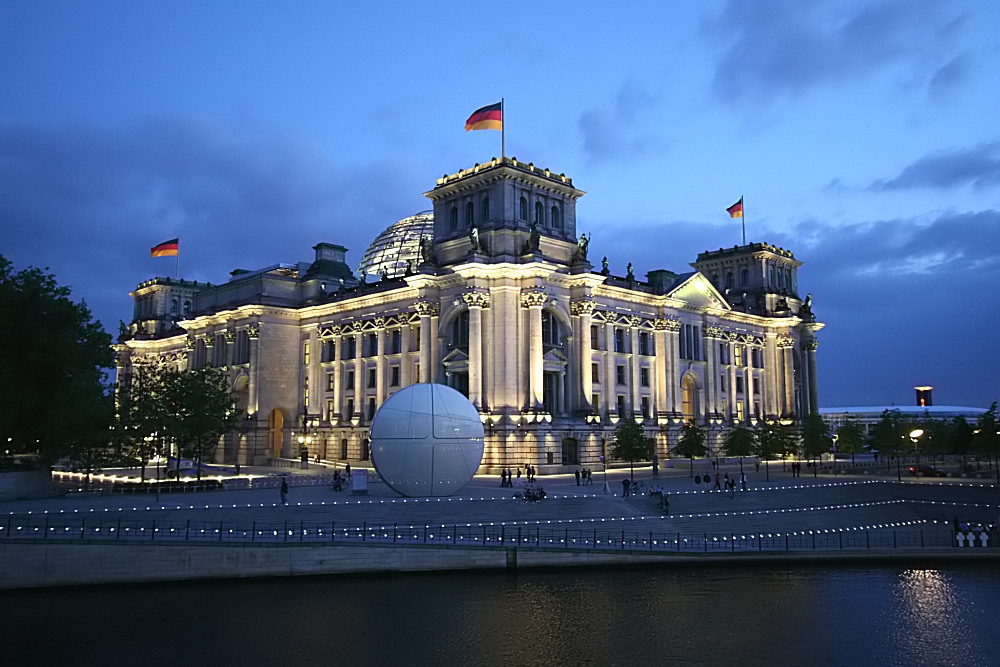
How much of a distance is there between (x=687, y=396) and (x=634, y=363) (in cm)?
1359

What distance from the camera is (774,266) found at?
374 ft

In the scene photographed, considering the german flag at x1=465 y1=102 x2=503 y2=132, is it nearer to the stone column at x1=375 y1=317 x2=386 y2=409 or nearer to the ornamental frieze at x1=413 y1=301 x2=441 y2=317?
the ornamental frieze at x1=413 y1=301 x2=441 y2=317

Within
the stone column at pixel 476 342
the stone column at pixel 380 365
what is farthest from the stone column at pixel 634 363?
the stone column at pixel 380 365

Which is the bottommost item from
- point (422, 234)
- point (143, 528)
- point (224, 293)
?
point (143, 528)

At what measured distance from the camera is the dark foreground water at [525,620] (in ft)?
78.0

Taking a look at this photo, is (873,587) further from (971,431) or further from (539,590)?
(971,431)

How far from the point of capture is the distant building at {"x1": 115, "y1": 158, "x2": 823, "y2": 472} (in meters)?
74.1

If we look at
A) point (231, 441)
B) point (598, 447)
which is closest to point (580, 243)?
point (598, 447)

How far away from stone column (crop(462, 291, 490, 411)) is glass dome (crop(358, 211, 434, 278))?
32.9 meters

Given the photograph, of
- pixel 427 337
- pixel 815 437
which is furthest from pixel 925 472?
pixel 427 337

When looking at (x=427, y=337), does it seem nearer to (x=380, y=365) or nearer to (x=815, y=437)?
(x=380, y=365)

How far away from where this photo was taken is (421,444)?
46156mm

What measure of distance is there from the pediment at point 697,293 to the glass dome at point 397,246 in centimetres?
3260

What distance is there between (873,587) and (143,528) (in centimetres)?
2919
